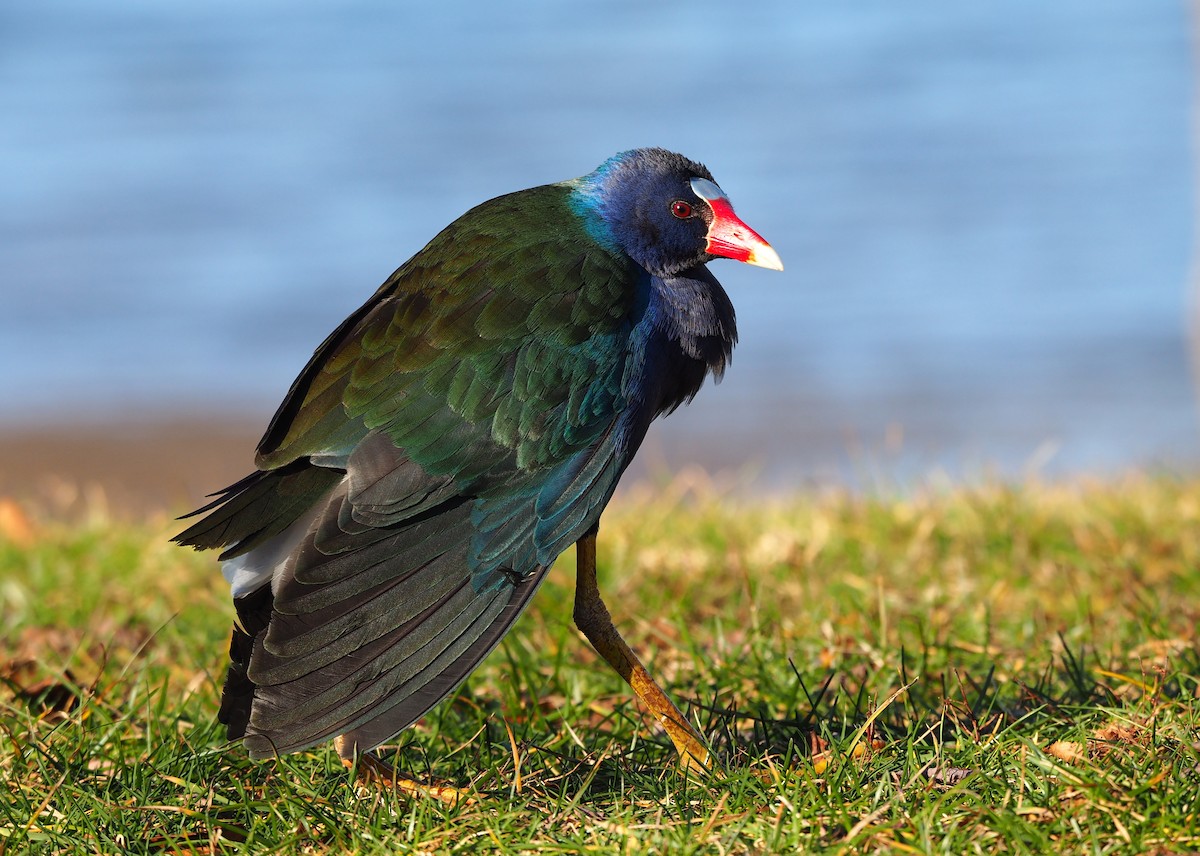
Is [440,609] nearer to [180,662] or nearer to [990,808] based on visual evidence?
[990,808]

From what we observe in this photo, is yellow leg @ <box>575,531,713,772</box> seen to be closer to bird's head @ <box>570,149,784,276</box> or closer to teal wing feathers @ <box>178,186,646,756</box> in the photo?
teal wing feathers @ <box>178,186,646,756</box>

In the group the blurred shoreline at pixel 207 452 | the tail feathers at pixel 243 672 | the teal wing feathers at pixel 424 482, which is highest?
the teal wing feathers at pixel 424 482

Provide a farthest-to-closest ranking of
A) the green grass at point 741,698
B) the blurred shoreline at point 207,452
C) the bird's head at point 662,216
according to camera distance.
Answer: the blurred shoreline at point 207,452 < the bird's head at point 662,216 < the green grass at point 741,698

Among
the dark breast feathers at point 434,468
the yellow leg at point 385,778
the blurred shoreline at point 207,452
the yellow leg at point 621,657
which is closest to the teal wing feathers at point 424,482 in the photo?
the dark breast feathers at point 434,468

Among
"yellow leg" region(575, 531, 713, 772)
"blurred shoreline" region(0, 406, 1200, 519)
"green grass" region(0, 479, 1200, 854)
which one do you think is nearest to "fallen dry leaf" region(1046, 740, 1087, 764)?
"green grass" region(0, 479, 1200, 854)

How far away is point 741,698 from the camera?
11.7ft

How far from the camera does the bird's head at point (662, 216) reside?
11.2 feet

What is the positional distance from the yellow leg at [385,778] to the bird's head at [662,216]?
1291 mm

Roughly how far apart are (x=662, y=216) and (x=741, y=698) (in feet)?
3.96

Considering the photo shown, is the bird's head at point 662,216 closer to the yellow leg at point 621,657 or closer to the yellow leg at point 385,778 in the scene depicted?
the yellow leg at point 621,657

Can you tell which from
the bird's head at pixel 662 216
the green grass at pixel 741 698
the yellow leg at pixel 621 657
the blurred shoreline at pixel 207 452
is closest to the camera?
the green grass at pixel 741 698

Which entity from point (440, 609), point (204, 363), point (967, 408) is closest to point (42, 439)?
point (204, 363)

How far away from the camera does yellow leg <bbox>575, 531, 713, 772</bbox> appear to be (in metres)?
3.04

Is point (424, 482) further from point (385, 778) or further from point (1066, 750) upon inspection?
point (1066, 750)
